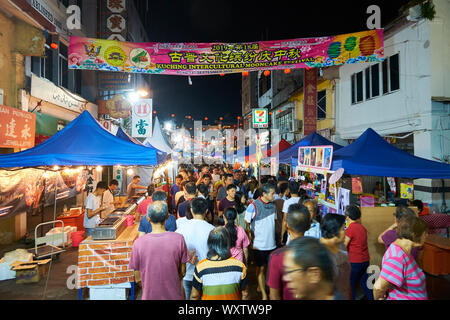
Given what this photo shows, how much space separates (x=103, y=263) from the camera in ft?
13.9

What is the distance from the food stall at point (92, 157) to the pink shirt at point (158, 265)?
1668 millimetres

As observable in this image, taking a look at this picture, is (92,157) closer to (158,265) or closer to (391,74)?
(158,265)

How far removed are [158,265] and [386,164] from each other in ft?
17.6

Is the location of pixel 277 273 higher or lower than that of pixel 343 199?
lower

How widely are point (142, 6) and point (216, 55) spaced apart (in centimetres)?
2551

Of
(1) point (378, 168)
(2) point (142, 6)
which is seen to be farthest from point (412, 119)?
(2) point (142, 6)

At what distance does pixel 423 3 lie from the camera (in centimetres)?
900

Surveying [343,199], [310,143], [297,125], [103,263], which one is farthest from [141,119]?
[297,125]

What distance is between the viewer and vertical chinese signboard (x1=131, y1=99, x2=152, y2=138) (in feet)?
38.0

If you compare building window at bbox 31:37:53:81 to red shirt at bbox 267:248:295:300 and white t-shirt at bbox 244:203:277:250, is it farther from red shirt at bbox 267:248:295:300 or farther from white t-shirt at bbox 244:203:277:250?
red shirt at bbox 267:248:295:300

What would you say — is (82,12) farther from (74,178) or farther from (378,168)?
(378,168)

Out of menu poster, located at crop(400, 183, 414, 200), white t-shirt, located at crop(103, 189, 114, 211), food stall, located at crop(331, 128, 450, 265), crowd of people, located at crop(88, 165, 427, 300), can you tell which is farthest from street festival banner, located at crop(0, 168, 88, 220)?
menu poster, located at crop(400, 183, 414, 200)

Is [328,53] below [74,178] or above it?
above

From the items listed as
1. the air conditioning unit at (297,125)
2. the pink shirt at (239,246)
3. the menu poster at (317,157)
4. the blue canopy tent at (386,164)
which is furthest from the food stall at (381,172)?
the air conditioning unit at (297,125)
